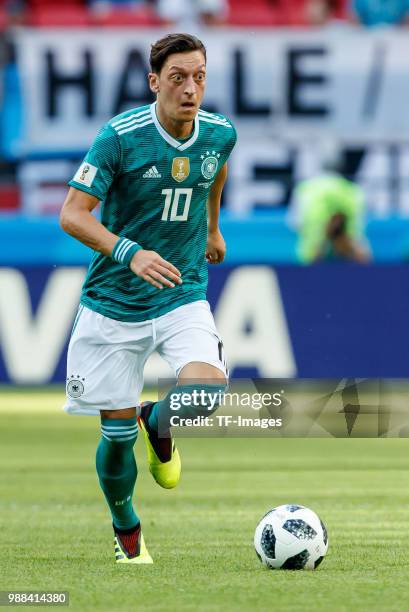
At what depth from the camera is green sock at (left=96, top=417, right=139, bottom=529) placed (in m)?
7.25

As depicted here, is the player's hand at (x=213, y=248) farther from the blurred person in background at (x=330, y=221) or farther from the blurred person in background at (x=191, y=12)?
the blurred person in background at (x=191, y=12)

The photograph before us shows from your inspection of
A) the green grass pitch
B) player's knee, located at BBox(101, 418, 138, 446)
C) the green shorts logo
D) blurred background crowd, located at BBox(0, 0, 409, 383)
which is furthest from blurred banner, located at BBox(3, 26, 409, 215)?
player's knee, located at BBox(101, 418, 138, 446)

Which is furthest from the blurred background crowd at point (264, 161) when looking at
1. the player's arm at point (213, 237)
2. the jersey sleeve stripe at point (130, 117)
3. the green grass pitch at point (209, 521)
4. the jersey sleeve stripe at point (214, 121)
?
the jersey sleeve stripe at point (130, 117)

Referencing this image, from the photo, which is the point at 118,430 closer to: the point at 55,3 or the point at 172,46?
the point at 172,46

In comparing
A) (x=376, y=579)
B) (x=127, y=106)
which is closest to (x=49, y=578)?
(x=376, y=579)

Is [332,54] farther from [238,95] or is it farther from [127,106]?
[127,106]

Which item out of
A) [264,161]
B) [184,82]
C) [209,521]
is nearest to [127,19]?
[264,161]

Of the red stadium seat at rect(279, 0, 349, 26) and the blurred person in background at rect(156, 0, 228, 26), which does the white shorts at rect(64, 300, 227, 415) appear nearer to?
the blurred person in background at rect(156, 0, 228, 26)

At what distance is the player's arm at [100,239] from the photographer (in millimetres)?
6734

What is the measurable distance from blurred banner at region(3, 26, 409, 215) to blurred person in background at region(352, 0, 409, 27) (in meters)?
1.33

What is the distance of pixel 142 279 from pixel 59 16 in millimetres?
16525

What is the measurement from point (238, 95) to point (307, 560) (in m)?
14.3

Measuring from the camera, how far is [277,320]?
1598 centimetres

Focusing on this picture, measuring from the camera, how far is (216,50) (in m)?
20.7
